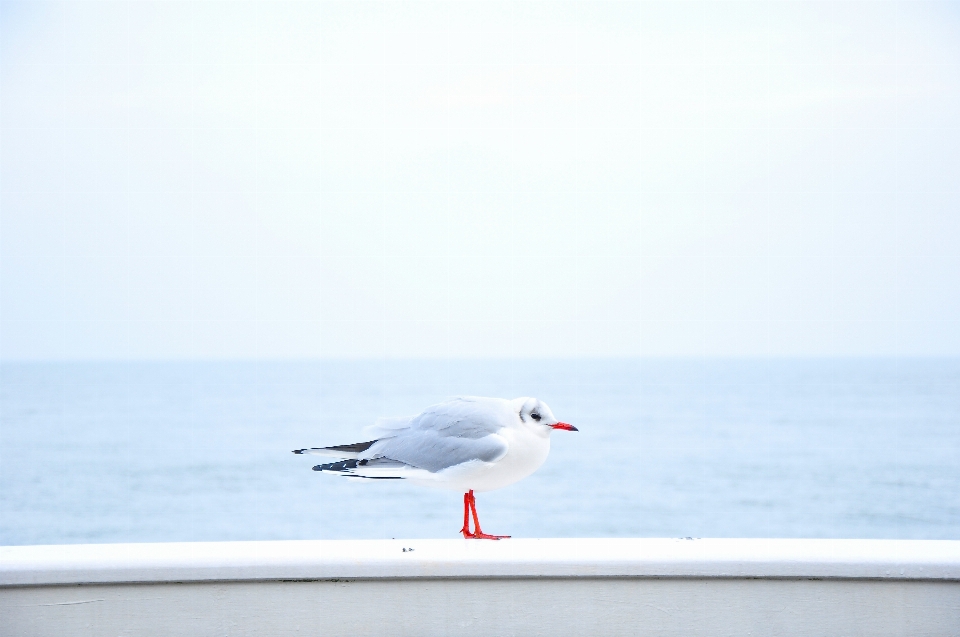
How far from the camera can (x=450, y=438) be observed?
5.36ft

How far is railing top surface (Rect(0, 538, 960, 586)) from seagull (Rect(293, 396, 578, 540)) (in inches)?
10.4

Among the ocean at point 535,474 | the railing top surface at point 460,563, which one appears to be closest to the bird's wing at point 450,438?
the railing top surface at point 460,563

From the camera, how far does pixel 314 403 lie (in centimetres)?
2433

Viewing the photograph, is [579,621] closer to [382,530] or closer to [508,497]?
[382,530]

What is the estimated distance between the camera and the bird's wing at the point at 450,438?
1579mm

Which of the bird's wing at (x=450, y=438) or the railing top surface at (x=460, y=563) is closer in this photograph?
the railing top surface at (x=460, y=563)

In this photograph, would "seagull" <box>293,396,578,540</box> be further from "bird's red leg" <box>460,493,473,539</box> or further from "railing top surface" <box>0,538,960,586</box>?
"railing top surface" <box>0,538,960,586</box>

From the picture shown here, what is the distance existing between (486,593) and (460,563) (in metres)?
0.06

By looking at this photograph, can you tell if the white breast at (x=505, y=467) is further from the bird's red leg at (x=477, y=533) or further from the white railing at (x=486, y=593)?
the white railing at (x=486, y=593)

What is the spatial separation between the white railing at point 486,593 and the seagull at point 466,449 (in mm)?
266

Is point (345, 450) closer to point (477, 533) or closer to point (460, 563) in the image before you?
point (477, 533)

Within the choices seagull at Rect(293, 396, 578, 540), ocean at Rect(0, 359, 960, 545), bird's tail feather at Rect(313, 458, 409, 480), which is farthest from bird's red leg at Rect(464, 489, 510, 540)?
ocean at Rect(0, 359, 960, 545)

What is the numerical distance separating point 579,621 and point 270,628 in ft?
1.36

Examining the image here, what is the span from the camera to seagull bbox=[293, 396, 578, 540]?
5.16ft
